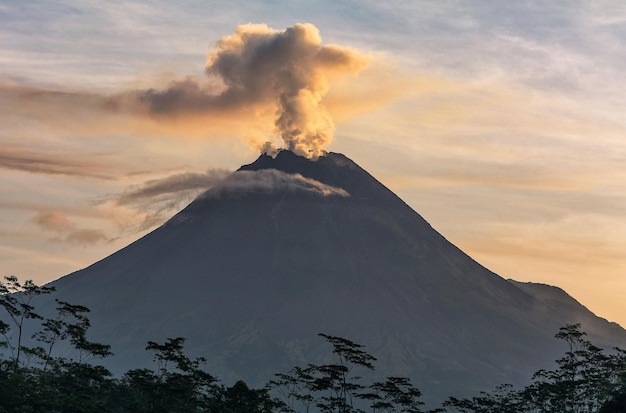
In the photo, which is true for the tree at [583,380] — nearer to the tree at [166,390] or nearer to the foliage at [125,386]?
the foliage at [125,386]

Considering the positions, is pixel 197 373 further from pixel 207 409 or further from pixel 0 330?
pixel 0 330

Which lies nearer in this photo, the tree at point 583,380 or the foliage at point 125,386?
the foliage at point 125,386

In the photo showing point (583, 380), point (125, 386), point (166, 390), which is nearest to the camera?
point (166, 390)

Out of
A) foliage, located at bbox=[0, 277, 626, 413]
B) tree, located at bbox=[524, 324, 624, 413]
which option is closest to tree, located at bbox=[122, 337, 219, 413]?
foliage, located at bbox=[0, 277, 626, 413]

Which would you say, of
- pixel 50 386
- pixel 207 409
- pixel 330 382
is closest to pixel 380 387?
pixel 330 382

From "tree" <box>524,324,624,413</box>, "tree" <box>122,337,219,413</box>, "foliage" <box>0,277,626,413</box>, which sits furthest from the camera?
"tree" <box>524,324,624,413</box>

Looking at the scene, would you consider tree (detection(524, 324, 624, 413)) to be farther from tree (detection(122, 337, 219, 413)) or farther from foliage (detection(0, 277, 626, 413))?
tree (detection(122, 337, 219, 413))

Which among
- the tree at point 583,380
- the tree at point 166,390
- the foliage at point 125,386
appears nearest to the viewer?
the foliage at point 125,386

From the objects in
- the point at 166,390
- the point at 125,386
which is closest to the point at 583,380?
the point at 166,390

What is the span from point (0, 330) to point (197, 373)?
2039 centimetres

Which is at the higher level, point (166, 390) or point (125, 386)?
point (125, 386)

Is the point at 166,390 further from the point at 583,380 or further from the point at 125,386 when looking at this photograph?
the point at 583,380

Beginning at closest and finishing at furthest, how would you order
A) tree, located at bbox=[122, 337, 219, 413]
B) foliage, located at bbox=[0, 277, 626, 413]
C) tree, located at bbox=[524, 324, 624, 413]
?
foliage, located at bbox=[0, 277, 626, 413] < tree, located at bbox=[122, 337, 219, 413] < tree, located at bbox=[524, 324, 624, 413]

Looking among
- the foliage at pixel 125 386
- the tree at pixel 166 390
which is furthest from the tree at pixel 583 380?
the tree at pixel 166 390
